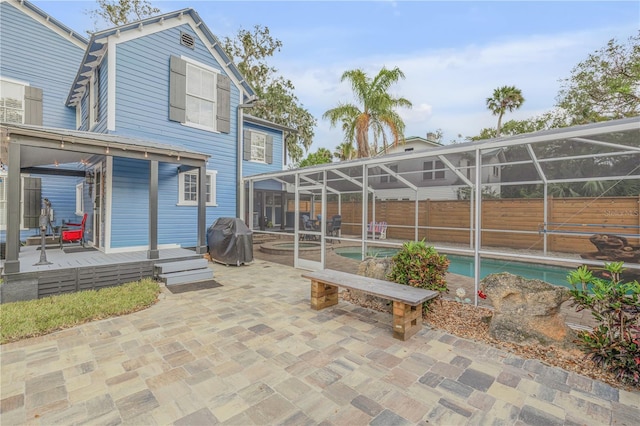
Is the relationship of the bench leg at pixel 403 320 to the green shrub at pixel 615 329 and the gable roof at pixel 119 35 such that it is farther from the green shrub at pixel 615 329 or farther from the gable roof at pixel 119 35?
the gable roof at pixel 119 35

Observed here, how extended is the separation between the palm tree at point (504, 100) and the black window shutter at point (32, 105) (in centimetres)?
2069

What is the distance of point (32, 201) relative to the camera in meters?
8.40

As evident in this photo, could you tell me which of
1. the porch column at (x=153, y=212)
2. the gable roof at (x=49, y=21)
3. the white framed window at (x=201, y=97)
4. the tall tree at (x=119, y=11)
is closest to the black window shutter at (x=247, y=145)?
the white framed window at (x=201, y=97)

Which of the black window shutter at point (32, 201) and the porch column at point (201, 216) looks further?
the black window shutter at point (32, 201)

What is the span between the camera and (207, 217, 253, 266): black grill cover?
24.7ft

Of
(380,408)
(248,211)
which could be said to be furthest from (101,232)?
(380,408)

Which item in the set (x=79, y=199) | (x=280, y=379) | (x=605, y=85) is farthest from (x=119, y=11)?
(x=605, y=85)

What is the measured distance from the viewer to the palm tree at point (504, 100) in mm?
16094

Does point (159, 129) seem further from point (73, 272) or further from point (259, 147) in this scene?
point (73, 272)

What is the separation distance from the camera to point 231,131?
933cm

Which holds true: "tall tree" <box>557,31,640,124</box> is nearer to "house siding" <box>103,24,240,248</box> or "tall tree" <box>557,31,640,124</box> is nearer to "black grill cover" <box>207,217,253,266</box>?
"black grill cover" <box>207,217,253,266</box>

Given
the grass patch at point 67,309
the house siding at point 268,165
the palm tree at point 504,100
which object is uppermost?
the palm tree at point 504,100

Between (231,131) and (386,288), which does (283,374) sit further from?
(231,131)

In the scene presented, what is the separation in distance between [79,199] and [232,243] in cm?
582
